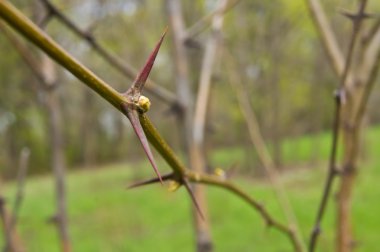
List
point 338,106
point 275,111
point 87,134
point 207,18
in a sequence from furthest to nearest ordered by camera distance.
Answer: point 87,134
point 275,111
point 207,18
point 338,106

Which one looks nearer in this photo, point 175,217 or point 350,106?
point 350,106

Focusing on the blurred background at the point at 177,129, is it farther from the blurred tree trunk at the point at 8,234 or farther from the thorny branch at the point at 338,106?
the thorny branch at the point at 338,106

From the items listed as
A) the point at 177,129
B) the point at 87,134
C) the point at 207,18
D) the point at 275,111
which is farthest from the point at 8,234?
the point at 87,134

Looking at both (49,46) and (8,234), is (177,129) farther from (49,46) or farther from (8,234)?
(49,46)

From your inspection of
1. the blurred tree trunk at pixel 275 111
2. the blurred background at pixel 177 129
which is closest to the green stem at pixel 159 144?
the blurred background at pixel 177 129

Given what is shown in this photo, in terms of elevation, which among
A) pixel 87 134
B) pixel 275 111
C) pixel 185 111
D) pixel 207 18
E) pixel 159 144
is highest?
pixel 87 134

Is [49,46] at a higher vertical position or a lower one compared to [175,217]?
lower

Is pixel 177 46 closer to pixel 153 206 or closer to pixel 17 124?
pixel 153 206

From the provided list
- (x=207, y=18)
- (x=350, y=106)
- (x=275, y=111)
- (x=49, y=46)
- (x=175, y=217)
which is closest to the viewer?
(x=49, y=46)

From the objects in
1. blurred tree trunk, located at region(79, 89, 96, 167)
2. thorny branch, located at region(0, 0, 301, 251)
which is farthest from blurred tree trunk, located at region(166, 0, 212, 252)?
blurred tree trunk, located at region(79, 89, 96, 167)
